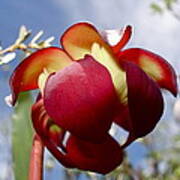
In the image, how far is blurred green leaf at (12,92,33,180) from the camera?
24.3 inches

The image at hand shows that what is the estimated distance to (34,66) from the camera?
495 millimetres

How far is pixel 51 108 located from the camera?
453 millimetres

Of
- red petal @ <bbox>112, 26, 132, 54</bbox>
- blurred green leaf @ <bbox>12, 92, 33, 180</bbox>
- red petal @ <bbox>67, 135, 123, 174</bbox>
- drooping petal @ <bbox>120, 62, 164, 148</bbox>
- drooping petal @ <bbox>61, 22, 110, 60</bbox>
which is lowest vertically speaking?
blurred green leaf @ <bbox>12, 92, 33, 180</bbox>

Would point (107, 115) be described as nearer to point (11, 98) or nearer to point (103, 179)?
point (11, 98)

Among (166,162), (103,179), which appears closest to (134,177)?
(103,179)

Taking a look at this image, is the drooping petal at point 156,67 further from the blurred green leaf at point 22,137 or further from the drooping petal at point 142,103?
the blurred green leaf at point 22,137

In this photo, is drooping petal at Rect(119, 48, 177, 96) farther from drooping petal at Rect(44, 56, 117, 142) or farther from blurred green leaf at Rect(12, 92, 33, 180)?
blurred green leaf at Rect(12, 92, 33, 180)

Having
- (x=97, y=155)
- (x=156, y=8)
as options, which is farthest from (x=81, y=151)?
(x=156, y=8)

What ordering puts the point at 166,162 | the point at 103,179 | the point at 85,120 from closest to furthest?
the point at 85,120 < the point at 103,179 < the point at 166,162

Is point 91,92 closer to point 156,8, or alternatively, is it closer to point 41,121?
point 41,121

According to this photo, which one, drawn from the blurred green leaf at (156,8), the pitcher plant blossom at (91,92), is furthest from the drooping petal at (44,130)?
the blurred green leaf at (156,8)

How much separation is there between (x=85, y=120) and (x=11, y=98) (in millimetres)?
77

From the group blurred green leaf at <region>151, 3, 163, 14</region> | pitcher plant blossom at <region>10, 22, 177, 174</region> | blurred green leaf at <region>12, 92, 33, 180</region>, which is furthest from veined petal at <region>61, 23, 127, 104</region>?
blurred green leaf at <region>151, 3, 163, 14</region>

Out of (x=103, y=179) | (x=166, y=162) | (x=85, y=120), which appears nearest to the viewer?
(x=85, y=120)
